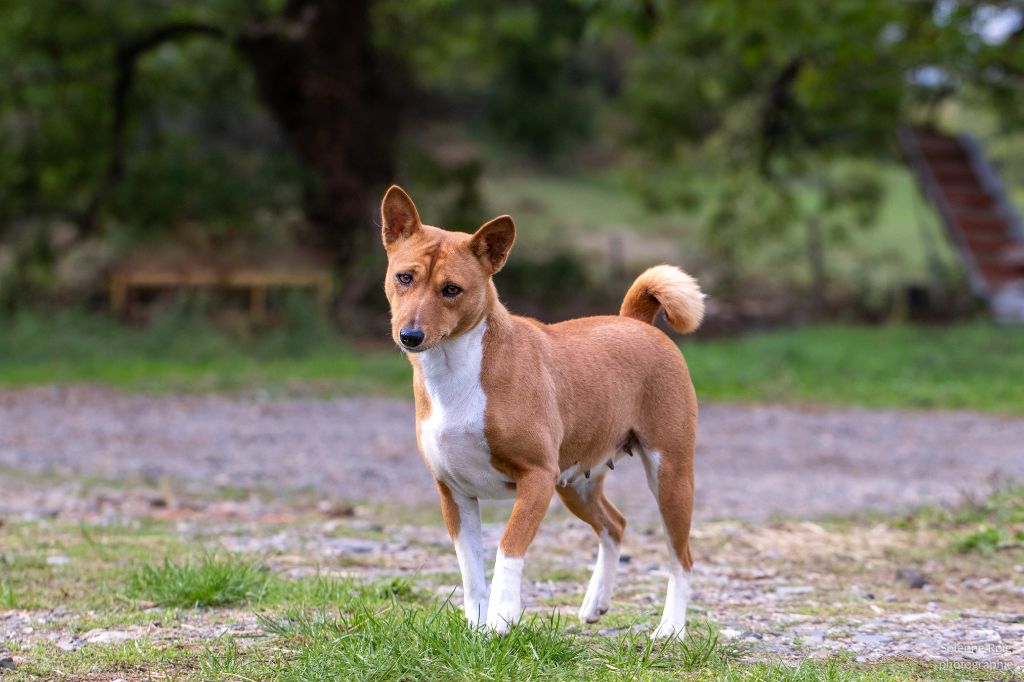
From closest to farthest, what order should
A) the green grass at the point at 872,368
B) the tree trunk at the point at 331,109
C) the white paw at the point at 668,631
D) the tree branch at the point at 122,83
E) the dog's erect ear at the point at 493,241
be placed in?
the dog's erect ear at the point at 493,241, the white paw at the point at 668,631, the green grass at the point at 872,368, the tree branch at the point at 122,83, the tree trunk at the point at 331,109

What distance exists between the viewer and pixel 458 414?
5043mm

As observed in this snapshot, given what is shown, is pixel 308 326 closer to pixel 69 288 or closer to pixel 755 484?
pixel 69 288

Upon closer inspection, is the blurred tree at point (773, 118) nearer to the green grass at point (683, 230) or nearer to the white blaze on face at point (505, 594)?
the green grass at point (683, 230)

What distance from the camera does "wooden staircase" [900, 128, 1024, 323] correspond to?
20531 mm

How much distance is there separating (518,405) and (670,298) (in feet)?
4.16

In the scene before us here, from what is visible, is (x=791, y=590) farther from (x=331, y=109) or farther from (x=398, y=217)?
(x=331, y=109)

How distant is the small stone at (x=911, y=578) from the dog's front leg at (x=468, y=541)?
2.94m

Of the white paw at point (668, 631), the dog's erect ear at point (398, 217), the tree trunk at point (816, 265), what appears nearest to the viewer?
the dog's erect ear at point (398, 217)

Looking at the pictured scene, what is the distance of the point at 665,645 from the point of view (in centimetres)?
516

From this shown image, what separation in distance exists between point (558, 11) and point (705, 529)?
1583 centimetres

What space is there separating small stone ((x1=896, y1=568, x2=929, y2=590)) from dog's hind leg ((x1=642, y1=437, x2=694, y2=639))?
79.5 inches

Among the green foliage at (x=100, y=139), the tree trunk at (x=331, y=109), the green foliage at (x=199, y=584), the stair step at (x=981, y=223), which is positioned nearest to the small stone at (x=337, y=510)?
the green foliage at (x=199, y=584)

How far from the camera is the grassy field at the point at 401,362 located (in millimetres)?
16062

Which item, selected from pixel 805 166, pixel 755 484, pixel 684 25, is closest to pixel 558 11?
pixel 684 25
